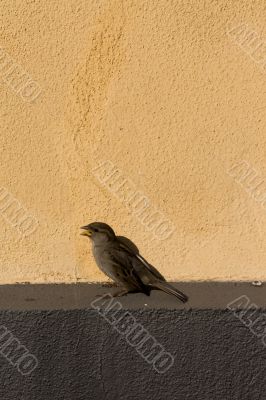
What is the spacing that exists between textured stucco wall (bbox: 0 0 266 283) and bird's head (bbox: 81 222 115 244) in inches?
7.5

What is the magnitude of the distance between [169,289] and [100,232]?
1.79ft

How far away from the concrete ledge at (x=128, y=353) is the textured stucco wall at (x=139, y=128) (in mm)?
Answer: 687

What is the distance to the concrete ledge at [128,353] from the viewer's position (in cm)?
414

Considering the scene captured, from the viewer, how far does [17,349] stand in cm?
417

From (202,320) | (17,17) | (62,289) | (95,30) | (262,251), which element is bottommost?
(202,320)

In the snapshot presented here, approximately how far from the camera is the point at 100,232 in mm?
4625

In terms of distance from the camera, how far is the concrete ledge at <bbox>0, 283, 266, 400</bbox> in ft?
13.6

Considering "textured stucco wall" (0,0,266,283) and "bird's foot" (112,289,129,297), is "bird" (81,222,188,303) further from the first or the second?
"textured stucco wall" (0,0,266,283)

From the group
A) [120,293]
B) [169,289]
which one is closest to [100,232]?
[120,293]

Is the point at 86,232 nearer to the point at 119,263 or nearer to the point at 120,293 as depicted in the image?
the point at 119,263

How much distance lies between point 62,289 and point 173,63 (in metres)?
1.56

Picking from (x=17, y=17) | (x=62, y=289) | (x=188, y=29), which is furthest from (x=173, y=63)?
(x=62, y=289)

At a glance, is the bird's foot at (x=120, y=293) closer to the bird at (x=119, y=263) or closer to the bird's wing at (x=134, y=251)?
the bird at (x=119, y=263)

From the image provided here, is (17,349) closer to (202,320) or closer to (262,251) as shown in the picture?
(202,320)
